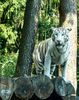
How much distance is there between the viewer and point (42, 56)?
678 cm

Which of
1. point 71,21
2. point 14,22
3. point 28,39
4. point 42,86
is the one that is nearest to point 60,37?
point 42,86

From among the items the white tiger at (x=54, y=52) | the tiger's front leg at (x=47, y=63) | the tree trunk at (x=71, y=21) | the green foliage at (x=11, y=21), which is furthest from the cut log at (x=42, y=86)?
the green foliage at (x=11, y=21)

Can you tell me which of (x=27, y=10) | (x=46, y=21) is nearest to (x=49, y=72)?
(x=27, y=10)

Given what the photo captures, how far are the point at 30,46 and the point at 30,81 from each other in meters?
4.04

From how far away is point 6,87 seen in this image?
528cm

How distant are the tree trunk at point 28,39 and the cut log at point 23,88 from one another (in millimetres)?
3927

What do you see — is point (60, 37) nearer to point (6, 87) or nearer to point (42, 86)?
point (42, 86)

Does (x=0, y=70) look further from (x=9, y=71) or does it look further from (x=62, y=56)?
(x=62, y=56)

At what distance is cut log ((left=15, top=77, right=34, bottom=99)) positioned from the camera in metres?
5.32

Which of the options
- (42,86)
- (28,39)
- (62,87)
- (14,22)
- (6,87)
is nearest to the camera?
(6,87)

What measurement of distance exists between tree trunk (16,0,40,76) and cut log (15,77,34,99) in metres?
3.93

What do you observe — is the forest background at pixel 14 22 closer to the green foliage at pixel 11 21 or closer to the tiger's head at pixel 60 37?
the green foliage at pixel 11 21

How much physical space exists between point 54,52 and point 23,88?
1.15 m

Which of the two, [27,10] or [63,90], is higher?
[27,10]
